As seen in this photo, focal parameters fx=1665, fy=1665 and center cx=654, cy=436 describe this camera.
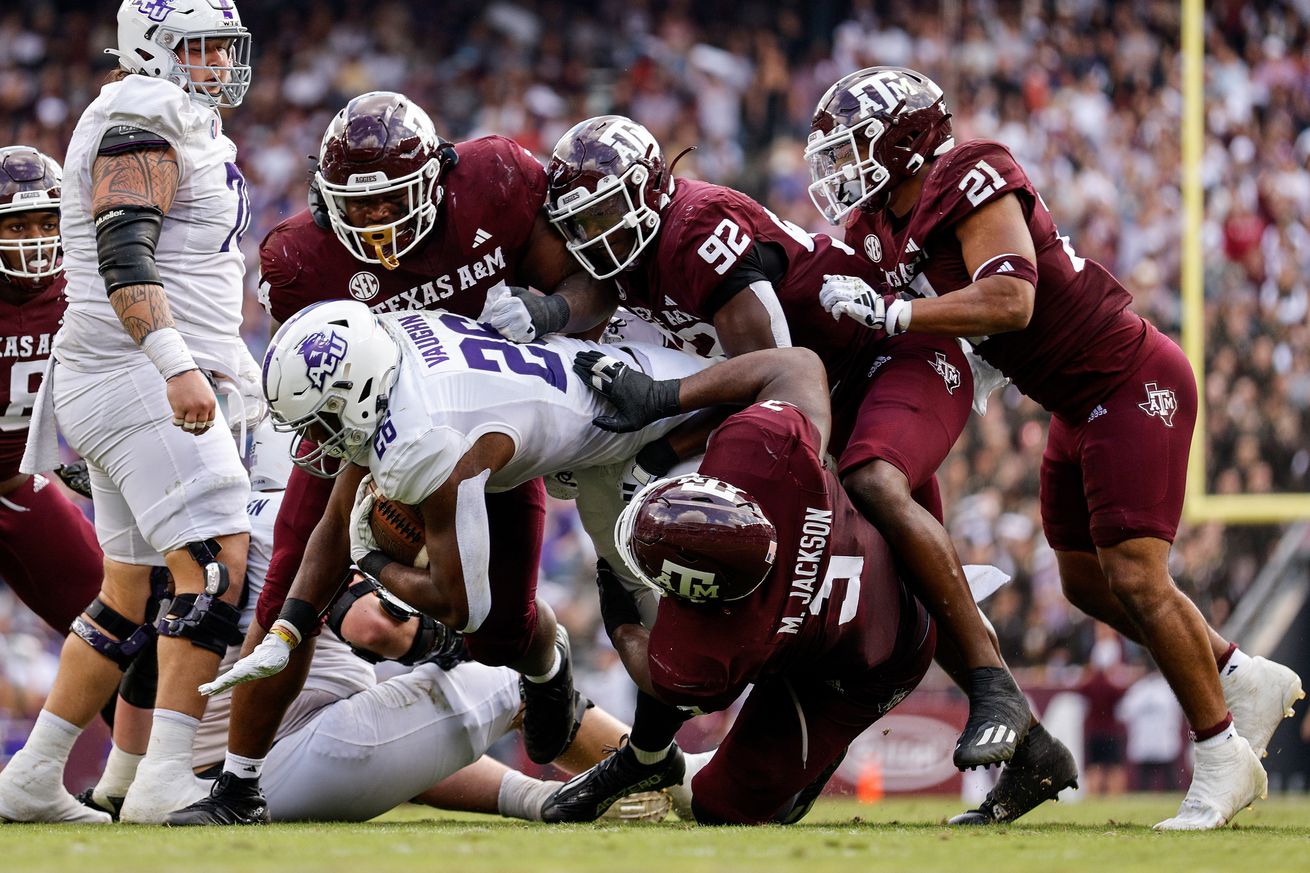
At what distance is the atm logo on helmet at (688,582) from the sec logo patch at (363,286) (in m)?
1.41

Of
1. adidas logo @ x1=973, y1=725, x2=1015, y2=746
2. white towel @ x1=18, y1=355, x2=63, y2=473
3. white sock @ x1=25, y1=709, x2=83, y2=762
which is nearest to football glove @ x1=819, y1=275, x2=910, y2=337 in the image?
adidas logo @ x1=973, y1=725, x2=1015, y2=746

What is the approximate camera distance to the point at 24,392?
549cm

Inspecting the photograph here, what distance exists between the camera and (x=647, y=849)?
3.41 metres

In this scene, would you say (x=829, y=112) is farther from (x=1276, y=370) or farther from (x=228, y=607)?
(x=1276, y=370)

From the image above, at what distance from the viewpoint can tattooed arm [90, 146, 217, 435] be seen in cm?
459

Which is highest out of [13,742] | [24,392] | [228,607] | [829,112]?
[829,112]

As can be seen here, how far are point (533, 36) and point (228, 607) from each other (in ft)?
35.1

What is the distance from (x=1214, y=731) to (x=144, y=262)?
3.27 m

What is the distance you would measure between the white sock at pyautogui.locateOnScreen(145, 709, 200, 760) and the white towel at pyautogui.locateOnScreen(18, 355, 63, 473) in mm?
996

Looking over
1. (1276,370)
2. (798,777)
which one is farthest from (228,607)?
(1276,370)

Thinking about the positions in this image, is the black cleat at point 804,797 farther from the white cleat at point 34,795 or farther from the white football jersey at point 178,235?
the white football jersey at point 178,235

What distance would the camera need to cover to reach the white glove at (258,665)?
4305 mm

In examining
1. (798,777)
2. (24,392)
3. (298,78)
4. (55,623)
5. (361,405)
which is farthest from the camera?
(298,78)

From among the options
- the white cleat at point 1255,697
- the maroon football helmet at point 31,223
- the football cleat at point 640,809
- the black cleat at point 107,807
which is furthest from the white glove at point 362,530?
the white cleat at point 1255,697
